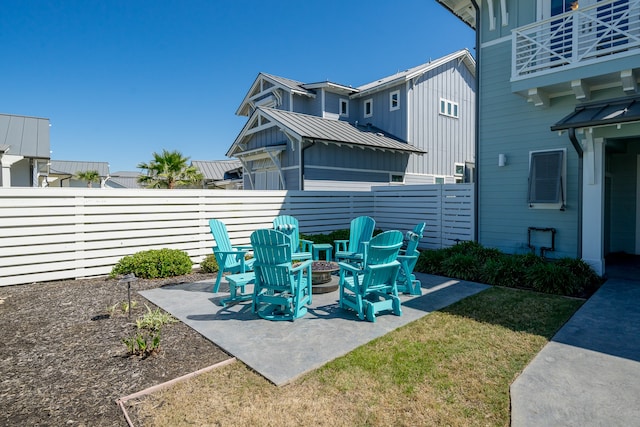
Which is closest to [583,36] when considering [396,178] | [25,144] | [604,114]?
[604,114]

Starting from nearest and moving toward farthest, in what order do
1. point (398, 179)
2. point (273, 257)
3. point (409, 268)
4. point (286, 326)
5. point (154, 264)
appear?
point (286, 326) → point (273, 257) → point (409, 268) → point (154, 264) → point (398, 179)

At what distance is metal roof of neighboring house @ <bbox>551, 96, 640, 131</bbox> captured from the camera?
5.47 meters

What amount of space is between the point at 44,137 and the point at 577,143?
828 inches

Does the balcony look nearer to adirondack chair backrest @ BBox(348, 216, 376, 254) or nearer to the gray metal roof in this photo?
adirondack chair backrest @ BBox(348, 216, 376, 254)

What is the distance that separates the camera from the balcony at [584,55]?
233 inches

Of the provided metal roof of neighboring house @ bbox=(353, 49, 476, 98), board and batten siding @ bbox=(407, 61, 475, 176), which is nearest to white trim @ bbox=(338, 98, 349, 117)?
metal roof of neighboring house @ bbox=(353, 49, 476, 98)

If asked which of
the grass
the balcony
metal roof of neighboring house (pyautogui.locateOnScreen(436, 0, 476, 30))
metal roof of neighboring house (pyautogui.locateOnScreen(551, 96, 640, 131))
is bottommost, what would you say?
the grass

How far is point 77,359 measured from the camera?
3305 mm

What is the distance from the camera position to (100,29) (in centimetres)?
1209

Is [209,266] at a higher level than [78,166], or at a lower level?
lower

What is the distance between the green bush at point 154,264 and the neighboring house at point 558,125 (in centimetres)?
706

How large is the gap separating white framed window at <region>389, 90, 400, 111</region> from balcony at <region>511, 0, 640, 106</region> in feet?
25.7

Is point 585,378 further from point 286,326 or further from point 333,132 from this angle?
point 333,132

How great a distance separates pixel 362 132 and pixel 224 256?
1042 centimetres
